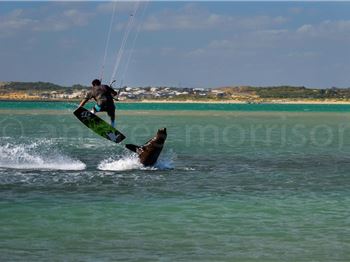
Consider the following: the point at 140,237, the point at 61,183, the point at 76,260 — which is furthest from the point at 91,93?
the point at 76,260

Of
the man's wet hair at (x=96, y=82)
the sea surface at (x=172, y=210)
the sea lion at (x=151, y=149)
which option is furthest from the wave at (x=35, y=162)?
the man's wet hair at (x=96, y=82)

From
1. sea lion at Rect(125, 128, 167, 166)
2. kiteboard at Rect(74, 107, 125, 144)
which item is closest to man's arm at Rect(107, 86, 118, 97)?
kiteboard at Rect(74, 107, 125, 144)

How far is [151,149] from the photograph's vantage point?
22750mm

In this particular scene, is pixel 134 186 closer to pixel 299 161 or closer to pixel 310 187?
pixel 310 187

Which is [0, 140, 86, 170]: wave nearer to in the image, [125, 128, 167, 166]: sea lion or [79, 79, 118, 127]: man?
[125, 128, 167, 166]: sea lion

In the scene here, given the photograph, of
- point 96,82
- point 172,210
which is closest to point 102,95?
point 96,82

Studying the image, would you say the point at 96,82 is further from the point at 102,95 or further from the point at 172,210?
the point at 172,210

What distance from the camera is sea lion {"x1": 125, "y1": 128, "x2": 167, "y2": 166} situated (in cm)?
2223

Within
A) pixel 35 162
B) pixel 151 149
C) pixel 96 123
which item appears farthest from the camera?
pixel 35 162

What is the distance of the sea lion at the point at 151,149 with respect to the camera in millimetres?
22234

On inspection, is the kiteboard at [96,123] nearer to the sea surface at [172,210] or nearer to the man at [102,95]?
the man at [102,95]

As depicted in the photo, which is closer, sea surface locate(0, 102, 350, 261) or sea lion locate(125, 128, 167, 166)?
sea surface locate(0, 102, 350, 261)

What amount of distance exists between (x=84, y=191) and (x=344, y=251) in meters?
7.97

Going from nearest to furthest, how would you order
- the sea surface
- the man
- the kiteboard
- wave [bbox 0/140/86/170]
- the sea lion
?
the sea surface, the man, the kiteboard, the sea lion, wave [bbox 0/140/86/170]
